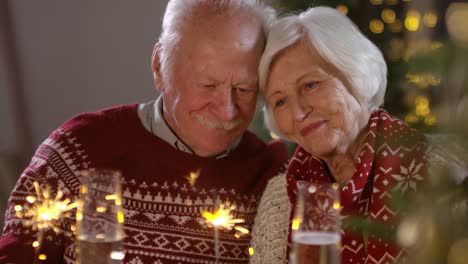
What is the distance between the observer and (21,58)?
3.82 metres

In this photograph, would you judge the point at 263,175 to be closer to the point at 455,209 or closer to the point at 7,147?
the point at 455,209

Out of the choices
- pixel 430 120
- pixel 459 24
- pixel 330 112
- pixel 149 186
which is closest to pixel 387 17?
pixel 330 112

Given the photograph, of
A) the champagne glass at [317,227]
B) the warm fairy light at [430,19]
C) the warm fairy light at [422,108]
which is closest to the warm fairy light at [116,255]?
the champagne glass at [317,227]

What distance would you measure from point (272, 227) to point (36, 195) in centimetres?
77

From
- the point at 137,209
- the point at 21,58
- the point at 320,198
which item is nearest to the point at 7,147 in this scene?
the point at 21,58

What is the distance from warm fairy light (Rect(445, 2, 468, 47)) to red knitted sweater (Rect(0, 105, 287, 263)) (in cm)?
165

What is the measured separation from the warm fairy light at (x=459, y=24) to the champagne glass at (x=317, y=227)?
474 millimetres

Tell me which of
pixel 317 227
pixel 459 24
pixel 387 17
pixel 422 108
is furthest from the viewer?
pixel 387 17

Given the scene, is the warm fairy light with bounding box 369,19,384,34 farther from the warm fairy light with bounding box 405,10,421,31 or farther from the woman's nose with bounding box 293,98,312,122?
the woman's nose with bounding box 293,98,312,122

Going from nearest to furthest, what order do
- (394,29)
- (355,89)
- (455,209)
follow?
1. (455,209)
2. (355,89)
3. (394,29)

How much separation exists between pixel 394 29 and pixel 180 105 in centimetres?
86

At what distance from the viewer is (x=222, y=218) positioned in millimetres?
2340

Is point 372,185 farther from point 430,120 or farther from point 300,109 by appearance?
point 430,120

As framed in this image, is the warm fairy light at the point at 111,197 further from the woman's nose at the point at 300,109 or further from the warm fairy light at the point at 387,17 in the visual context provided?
the warm fairy light at the point at 387,17
